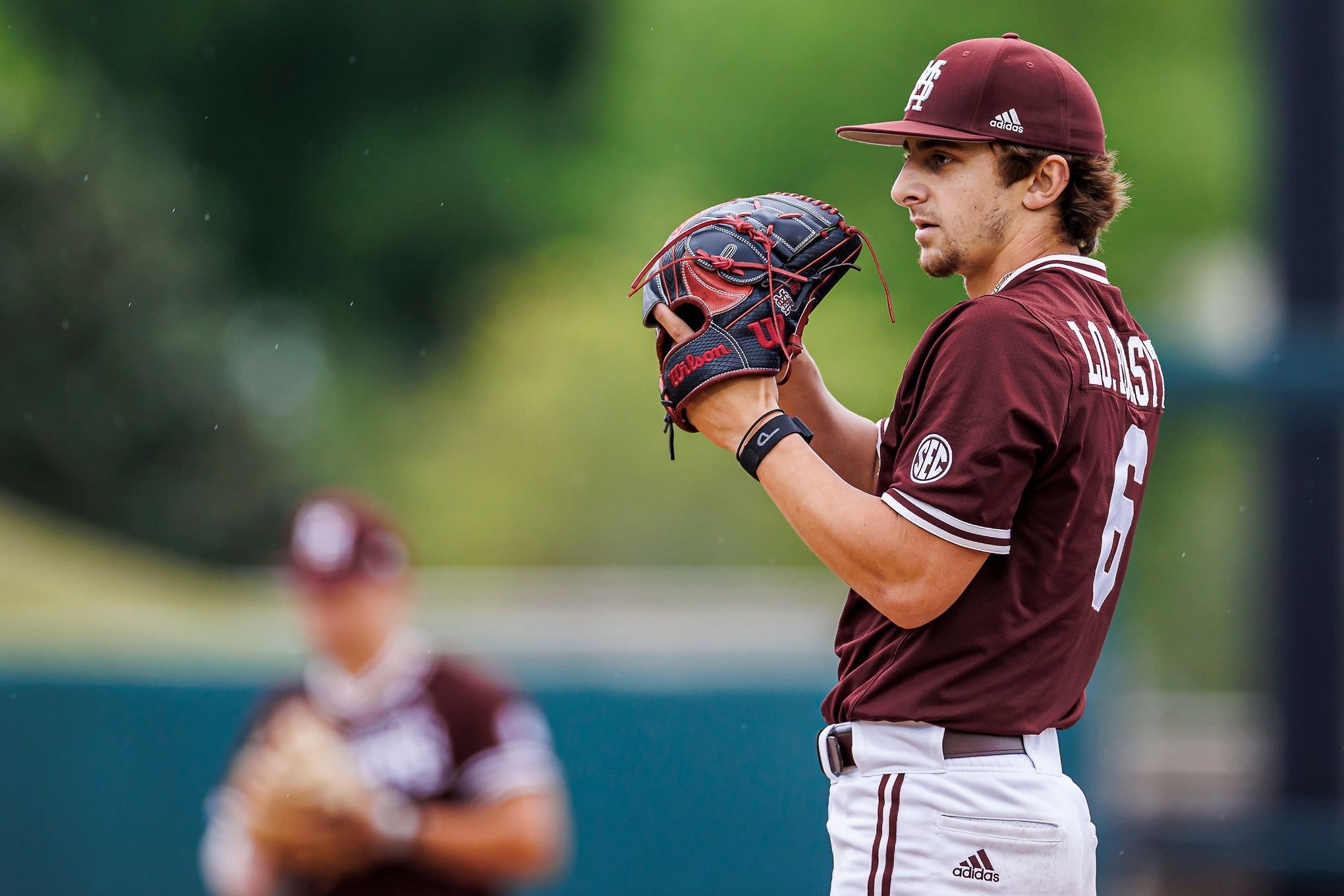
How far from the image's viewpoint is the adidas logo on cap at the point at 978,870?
2357 millimetres

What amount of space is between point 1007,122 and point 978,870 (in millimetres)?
1135

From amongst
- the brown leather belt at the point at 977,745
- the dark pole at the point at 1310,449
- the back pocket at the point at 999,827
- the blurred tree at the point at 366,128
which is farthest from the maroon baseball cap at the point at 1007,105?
the blurred tree at the point at 366,128

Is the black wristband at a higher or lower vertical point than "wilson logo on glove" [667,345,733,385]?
lower

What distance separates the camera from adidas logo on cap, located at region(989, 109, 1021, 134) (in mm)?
2424

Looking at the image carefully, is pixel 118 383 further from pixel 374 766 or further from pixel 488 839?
pixel 488 839

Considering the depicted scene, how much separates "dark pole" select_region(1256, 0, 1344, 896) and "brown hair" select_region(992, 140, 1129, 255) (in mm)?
5003

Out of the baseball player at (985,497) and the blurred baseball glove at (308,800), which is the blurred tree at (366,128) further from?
the baseball player at (985,497)

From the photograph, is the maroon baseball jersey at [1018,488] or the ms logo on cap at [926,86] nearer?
the maroon baseball jersey at [1018,488]

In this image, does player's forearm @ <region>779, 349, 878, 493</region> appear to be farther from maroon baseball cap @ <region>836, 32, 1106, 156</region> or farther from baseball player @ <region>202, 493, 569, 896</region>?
baseball player @ <region>202, 493, 569, 896</region>

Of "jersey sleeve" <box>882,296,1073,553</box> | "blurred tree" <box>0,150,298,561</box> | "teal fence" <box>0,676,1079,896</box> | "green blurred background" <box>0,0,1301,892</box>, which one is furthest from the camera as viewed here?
"blurred tree" <box>0,150,298,561</box>

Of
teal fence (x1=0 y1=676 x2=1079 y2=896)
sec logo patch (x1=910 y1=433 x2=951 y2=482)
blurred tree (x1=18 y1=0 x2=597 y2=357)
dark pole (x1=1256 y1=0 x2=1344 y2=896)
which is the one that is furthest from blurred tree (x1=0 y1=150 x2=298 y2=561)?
sec logo patch (x1=910 y1=433 x2=951 y2=482)

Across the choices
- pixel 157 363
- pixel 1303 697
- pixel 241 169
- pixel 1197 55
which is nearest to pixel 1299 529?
pixel 1303 697

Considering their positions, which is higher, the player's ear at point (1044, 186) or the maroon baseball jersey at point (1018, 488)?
the player's ear at point (1044, 186)

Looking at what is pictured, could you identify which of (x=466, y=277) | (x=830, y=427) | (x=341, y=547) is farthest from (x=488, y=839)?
(x=466, y=277)
